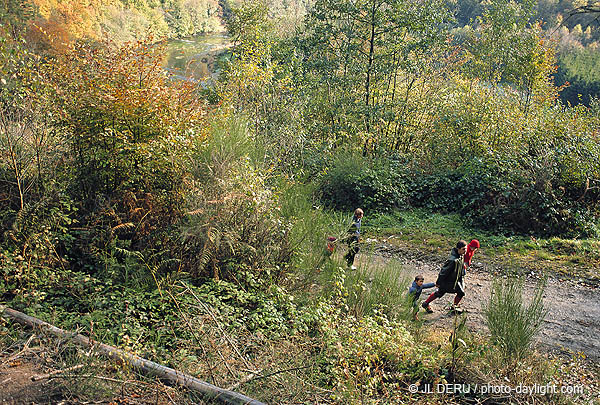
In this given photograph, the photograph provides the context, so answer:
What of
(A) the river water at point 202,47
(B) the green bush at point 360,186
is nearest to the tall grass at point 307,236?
(B) the green bush at point 360,186

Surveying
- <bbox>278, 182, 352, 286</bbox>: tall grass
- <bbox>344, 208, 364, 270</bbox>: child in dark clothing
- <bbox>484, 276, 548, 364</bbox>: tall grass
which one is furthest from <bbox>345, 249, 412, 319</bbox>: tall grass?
<bbox>484, 276, 548, 364</bbox>: tall grass

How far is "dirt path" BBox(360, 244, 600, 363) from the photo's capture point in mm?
6551

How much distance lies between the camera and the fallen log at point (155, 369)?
380 cm

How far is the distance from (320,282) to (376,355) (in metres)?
1.85

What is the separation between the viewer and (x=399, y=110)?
15.4 metres

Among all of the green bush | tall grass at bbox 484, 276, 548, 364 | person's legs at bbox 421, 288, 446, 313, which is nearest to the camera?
tall grass at bbox 484, 276, 548, 364

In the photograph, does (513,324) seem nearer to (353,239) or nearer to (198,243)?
(353,239)

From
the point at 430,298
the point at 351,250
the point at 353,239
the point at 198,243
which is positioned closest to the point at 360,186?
the point at 353,239

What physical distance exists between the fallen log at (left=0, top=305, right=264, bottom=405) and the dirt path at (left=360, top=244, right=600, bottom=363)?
389 cm

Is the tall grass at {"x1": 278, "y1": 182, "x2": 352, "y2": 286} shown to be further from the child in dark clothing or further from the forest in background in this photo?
the child in dark clothing

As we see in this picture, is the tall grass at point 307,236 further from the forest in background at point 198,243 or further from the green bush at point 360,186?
the green bush at point 360,186

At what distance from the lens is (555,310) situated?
755cm

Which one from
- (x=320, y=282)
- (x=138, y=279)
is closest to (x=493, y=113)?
(x=320, y=282)

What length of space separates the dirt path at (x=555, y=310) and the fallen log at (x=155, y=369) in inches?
153
